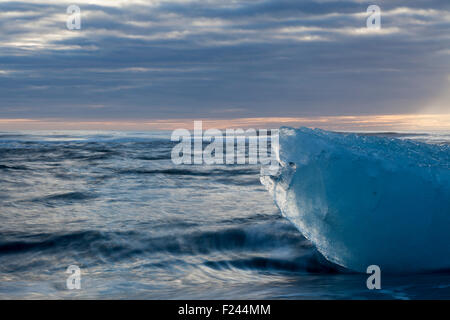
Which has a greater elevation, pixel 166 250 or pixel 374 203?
pixel 374 203

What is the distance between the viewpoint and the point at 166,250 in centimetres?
459

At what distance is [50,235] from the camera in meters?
5.09

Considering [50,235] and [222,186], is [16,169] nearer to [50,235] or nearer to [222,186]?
[222,186]

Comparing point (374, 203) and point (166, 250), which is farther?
point (166, 250)

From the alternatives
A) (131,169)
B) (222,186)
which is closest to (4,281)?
(222,186)

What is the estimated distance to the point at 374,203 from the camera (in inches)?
130

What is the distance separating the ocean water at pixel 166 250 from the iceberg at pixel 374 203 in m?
0.18

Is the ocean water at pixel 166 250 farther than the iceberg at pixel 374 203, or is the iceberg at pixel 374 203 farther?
the iceberg at pixel 374 203

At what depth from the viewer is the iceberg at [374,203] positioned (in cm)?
330

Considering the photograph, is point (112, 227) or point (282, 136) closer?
point (282, 136)

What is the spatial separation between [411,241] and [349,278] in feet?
1.79

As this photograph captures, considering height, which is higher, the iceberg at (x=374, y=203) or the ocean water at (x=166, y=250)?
the iceberg at (x=374, y=203)

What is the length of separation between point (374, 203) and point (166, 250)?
7.38ft

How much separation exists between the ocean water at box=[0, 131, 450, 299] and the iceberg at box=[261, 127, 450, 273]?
0.18m
